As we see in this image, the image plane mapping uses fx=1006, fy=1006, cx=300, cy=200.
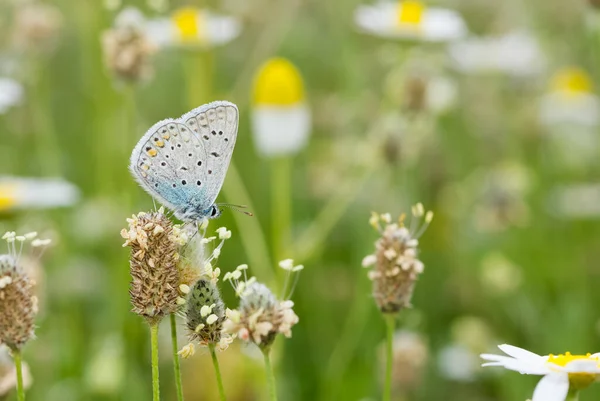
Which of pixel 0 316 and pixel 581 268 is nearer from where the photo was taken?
pixel 0 316

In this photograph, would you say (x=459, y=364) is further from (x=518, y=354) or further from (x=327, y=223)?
(x=518, y=354)

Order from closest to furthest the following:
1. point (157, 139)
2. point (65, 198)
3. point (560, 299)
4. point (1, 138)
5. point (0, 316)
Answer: point (0, 316)
point (157, 139)
point (65, 198)
point (560, 299)
point (1, 138)

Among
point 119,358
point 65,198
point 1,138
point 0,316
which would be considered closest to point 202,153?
point 0,316

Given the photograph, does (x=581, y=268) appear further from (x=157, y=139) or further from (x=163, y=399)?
(x=157, y=139)

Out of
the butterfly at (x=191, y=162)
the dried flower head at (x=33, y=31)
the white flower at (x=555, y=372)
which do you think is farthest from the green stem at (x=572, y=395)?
the dried flower head at (x=33, y=31)

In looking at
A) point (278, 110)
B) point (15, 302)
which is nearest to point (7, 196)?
point (278, 110)

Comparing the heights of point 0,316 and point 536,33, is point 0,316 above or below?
above

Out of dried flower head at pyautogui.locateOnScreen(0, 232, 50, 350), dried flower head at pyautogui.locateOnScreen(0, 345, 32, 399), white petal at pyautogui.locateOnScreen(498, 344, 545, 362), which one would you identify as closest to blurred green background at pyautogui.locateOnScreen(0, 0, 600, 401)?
dried flower head at pyautogui.locateOnScreen(0, 345, 32, 399)
